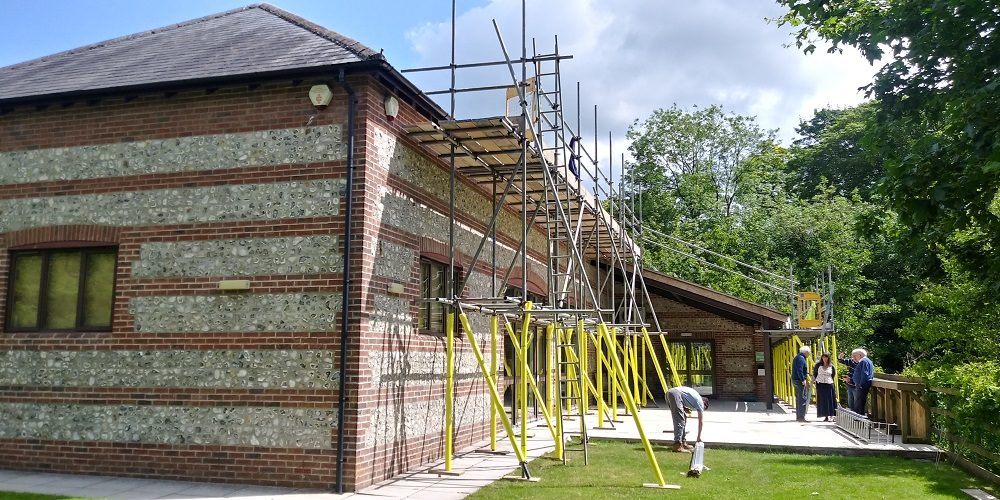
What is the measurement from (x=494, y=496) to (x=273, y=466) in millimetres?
2567

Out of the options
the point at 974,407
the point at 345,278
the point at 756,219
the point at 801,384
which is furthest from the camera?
the point at 756,219

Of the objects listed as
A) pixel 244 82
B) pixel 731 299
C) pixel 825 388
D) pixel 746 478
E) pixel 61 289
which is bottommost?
pixel 746 478

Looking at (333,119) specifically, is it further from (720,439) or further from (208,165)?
(720,439)

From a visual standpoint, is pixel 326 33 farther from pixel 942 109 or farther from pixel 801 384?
pixel 801 384

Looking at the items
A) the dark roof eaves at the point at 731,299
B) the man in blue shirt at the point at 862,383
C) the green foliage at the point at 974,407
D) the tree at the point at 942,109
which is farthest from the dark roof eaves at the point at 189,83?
the dark roof eaves at the point at 731,299

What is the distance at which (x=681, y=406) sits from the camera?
11.0m

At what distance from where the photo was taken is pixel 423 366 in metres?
10.0

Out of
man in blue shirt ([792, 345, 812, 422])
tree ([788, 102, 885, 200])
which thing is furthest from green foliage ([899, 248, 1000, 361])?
tree ([788, 102, 885, 200])

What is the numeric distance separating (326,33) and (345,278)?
393cm

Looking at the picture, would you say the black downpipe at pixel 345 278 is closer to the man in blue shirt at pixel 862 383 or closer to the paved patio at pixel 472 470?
the paved patio at pixel 472 470

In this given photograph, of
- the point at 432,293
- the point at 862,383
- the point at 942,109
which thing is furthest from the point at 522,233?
the point at 862,383

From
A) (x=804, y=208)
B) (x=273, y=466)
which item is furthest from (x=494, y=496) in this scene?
(x=804, y=208)

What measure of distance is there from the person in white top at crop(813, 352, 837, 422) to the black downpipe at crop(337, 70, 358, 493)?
10.9m

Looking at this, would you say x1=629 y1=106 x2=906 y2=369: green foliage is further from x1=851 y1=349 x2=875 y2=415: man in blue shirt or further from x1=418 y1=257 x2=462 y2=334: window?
x1=418 y1=257 x2=462 y2=334: window
